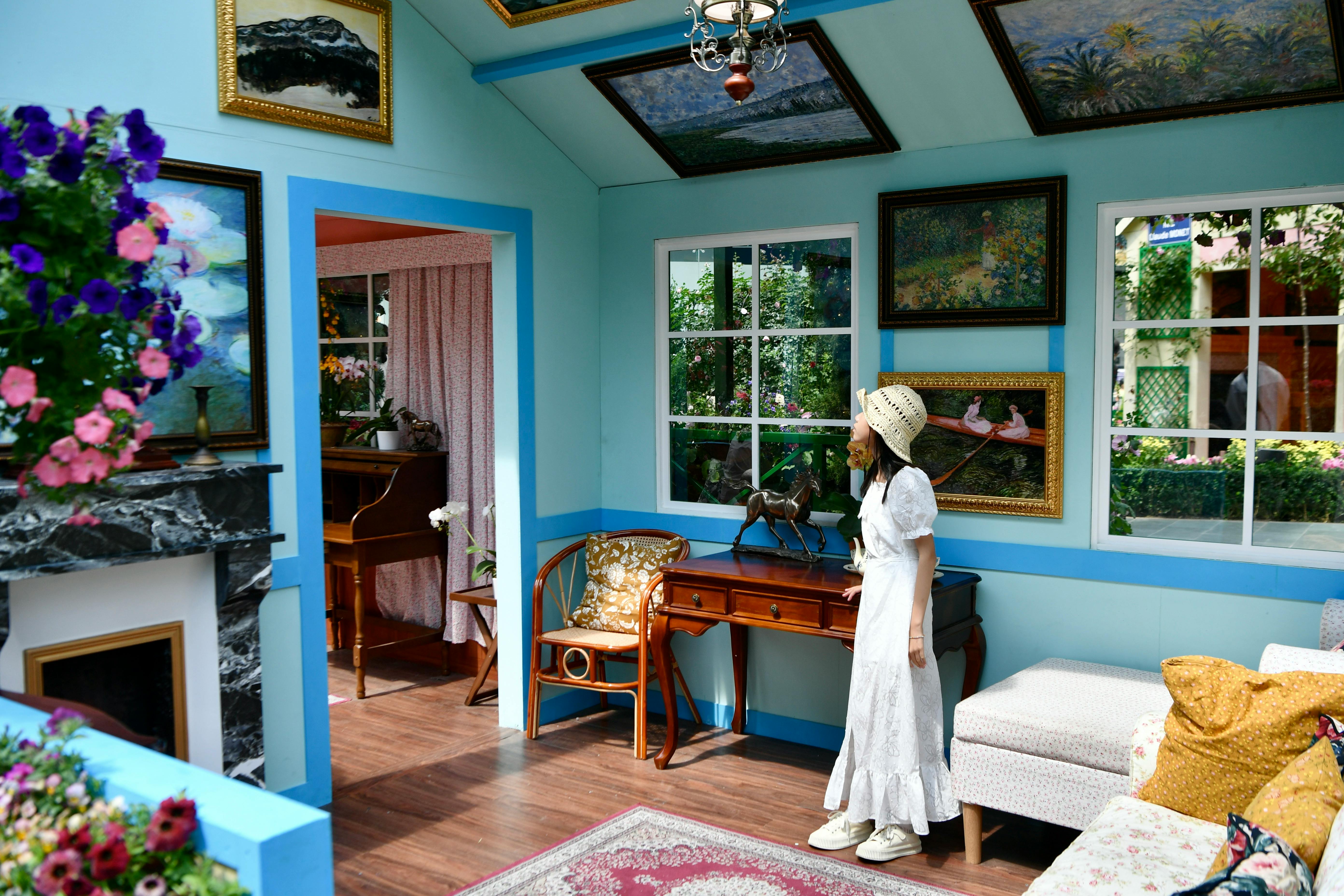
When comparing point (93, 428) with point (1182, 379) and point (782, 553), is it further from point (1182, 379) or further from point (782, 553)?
point (1182, 379)

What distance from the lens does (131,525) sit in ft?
10.5

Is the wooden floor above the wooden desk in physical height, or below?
below

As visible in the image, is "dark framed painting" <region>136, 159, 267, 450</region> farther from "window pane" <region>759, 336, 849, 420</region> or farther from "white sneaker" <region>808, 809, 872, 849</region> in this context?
"white sneaker" <region>808, 809, 872, 849</region>

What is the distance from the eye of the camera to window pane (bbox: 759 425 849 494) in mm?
4738

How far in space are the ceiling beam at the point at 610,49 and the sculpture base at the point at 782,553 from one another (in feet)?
6.96

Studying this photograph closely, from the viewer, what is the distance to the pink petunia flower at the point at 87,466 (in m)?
1.69

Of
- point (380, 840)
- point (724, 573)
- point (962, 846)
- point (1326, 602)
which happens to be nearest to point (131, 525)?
point (380, 840)

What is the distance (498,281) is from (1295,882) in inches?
158

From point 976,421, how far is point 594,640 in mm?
1970

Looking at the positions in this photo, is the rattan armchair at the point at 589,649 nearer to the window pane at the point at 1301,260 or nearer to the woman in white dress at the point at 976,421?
the woman in white dress at the point at 976,421

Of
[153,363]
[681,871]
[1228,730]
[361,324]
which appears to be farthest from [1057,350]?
[361,324]

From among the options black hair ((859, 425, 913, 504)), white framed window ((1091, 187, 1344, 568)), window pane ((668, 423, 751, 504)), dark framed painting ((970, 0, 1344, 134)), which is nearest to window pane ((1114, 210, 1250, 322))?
white framed window ((1091, 187, 1344, 568))

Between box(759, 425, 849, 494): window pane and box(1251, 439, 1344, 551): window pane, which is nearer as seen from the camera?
box(1251, 439, 1344, 551): window pane

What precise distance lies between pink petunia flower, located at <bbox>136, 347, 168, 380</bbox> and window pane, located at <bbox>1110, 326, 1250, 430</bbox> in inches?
134
